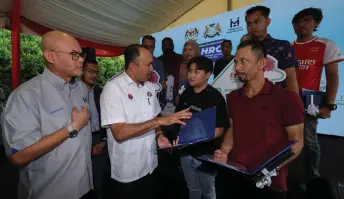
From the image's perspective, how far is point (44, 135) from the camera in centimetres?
130

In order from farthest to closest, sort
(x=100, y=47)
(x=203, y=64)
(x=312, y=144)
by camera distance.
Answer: (x=100, y=47) → (x=312, y=144) → (x=203, y=64)

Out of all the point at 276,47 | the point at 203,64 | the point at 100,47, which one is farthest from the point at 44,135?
the point at 100,47

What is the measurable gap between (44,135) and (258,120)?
1.32 m

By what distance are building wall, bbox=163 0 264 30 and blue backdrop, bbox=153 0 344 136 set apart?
178 centimetres

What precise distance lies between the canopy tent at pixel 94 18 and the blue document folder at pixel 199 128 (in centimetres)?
413

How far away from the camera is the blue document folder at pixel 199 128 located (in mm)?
1506

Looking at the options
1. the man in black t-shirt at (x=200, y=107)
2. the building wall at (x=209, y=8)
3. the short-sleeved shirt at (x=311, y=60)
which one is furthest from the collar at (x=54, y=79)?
the building wall at (x=209, y=8)

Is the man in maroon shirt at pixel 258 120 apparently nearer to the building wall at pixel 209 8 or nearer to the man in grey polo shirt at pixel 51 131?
the man in grey polo shirt at pixel 51 131

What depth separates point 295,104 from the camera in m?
1.41

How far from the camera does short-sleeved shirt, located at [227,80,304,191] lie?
142 centimetres

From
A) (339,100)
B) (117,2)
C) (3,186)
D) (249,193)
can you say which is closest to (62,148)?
(249,193)

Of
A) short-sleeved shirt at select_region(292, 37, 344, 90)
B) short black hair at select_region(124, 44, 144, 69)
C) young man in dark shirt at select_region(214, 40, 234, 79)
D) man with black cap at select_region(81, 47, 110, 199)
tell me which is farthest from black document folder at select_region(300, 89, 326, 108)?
man with black cap at select_region(81, 47, 110, 199)

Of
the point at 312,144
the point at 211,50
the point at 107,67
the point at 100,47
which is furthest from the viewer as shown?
the point at 107,67

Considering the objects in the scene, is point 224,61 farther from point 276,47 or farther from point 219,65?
point 276,47
